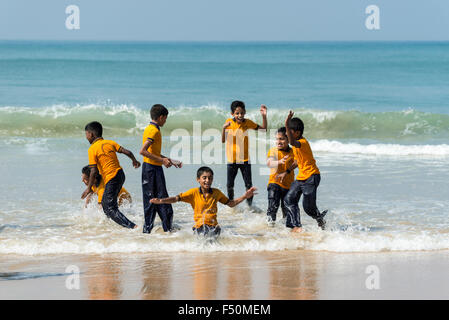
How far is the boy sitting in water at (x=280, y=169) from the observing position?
26.2ft

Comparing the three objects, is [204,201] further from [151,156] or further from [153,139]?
[153,139]

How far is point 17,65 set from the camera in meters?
48.4

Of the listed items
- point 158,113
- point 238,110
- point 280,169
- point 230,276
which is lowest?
point 230,276

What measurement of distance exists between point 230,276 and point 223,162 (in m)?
7.91

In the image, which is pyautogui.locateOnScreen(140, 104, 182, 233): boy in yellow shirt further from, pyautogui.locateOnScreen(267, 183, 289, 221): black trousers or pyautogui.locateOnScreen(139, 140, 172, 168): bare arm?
pyautogui.locateOnScreen(267, 183, 289, 221): black trousers

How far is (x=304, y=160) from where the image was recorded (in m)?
7.51

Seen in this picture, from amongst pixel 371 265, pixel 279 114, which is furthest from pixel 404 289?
pixel 279 114

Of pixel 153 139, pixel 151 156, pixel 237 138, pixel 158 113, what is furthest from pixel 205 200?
pixel 237 138

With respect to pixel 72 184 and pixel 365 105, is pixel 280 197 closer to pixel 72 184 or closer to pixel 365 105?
pixel 72 184

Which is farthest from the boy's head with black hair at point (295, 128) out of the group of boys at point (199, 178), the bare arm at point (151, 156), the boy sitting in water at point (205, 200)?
the bare arm at point (151, 156)

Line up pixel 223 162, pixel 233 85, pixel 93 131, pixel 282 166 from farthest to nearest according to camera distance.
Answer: pixel 233 85 → pixel 223 162 → pixel 282 166 → pixel 93 131

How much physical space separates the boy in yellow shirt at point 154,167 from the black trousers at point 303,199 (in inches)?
53.8

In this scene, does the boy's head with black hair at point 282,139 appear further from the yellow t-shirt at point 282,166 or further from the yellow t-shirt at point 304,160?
the yellow t-shirt at point 304,160

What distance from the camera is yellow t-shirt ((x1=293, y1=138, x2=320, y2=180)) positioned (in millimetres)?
7457
